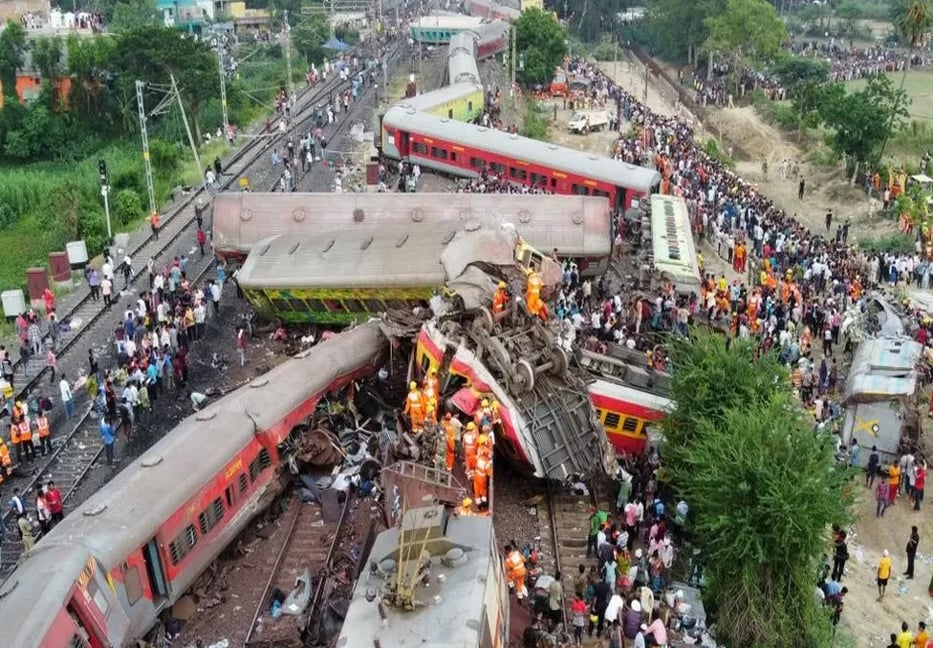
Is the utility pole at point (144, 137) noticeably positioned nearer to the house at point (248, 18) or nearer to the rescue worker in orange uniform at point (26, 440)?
the rescue worker in orange uniform at point (26, 440)

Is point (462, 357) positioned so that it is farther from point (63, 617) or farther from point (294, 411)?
point (63, 617)

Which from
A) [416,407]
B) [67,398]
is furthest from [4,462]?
[416,407]

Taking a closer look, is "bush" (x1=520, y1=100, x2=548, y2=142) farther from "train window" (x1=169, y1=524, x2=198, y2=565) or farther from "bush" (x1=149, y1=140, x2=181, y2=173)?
"train window" (x1=169, y1=524, x2=198, y2=565)

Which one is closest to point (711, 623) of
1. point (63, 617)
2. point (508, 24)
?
point (63, 617)

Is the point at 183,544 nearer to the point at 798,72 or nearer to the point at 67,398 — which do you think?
the point at 67,398

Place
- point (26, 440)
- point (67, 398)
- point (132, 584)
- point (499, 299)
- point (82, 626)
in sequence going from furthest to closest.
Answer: point (67, 398) < point (26, 440) < point (499, 299) < point (132, 584) < point (82, 626)
